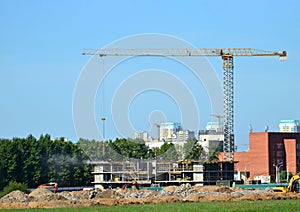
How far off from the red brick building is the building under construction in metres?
32.1

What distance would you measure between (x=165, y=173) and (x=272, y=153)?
39.8 m

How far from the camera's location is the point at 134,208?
5472cm

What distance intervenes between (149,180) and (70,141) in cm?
2565

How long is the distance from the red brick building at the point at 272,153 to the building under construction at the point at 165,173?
3212cm

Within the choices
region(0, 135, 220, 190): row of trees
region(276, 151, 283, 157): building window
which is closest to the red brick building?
region(276, 151, 283, 157): building window

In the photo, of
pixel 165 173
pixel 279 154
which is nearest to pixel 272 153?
pixel 279 154

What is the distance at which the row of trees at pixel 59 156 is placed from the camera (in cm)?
13512

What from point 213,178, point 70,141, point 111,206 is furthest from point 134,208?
point 70,141

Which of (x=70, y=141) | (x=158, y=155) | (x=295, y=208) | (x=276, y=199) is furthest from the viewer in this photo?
(x=158, y=155)

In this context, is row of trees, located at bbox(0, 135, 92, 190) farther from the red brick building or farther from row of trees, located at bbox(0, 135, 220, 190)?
the red brick building

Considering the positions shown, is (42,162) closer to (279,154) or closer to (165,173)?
(165,173)

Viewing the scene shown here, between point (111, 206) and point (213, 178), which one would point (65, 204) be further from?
point (213, 178)

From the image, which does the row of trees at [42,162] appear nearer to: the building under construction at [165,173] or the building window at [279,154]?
the building under construction at [165,173]

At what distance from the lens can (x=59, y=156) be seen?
14725cm
